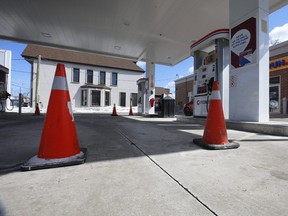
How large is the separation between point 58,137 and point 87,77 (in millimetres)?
22885

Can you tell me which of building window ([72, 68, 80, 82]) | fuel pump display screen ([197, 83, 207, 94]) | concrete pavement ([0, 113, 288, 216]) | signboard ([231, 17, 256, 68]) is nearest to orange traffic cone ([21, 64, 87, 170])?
concrete pavement ([0, 113, 288, 216])

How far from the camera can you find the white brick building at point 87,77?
21328mm

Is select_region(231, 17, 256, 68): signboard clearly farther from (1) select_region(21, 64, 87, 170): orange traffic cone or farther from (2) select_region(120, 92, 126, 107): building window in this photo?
(2) select_region(120, 92, 126, 107): building window

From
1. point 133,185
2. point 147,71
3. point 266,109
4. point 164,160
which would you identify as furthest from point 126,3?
point 133,185

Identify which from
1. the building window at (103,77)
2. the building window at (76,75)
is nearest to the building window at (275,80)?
the building window at (103,77)

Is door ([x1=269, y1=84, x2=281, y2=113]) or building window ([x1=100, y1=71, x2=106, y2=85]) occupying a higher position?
building window ([x1=100, y1=71, x2=106, y2=85])

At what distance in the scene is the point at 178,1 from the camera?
7.32m

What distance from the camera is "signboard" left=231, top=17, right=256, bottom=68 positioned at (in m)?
4.74

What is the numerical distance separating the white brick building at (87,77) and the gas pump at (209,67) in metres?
17.5

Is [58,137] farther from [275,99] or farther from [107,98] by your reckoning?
[107,98]

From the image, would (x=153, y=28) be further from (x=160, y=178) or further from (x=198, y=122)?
(x=160, y=178)

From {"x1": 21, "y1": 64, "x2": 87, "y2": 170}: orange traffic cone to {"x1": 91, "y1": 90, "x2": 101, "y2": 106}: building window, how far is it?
21.3m

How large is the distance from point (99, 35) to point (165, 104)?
589 cm

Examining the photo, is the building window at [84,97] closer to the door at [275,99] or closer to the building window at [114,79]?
the building window at [114,79]
